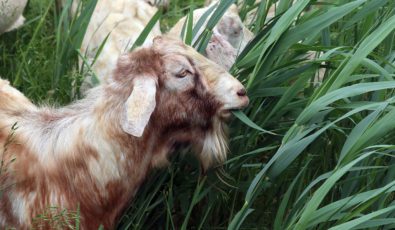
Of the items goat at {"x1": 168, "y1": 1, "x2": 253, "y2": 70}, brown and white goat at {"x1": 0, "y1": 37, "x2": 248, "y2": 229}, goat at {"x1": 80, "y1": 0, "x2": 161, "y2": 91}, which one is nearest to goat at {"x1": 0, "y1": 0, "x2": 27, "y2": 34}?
goat at {"x1": 80, "y1": 0, "x2": 161, "y2": 91}

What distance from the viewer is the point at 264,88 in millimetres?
4121

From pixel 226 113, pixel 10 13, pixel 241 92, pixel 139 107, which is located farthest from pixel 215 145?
pixel 10 13

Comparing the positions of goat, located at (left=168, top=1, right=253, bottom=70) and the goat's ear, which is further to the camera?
goat, located at (left=168, top=1, right=253, bottom=70)

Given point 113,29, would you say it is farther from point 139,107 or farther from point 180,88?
point 139,107

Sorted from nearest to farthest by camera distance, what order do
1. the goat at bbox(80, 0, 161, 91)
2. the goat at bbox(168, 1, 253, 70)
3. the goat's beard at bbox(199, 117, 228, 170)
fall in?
the goat's beard at bbox(199, 117, 228, 170)
the goat at bbox(168, 1, 253, 70)
the goat at bbox(80, 0, 161, 91)

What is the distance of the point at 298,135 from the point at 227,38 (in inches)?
56.3

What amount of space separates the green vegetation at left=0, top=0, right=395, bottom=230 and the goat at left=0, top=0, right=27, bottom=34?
0.91 metres

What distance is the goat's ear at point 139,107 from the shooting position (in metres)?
3.65

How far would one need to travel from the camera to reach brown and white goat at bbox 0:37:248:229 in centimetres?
385

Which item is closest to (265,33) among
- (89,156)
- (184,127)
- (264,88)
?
(264,88)

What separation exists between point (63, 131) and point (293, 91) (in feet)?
2.83

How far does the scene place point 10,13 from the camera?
545 cm

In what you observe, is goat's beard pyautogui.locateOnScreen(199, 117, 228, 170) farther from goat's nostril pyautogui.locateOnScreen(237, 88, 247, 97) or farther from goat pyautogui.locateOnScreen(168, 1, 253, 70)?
goat pyautogui.locateOnScreen(168, 1, 253, 70)

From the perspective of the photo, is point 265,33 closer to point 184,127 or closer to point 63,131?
point 184,127
